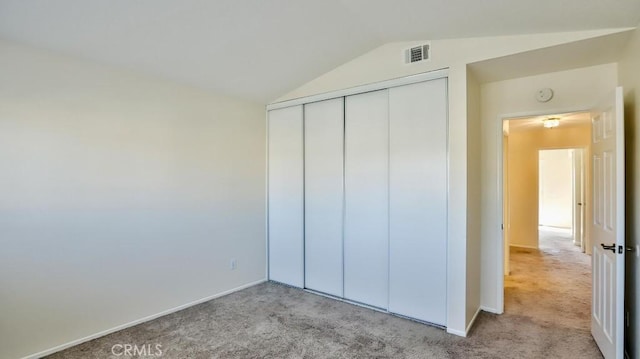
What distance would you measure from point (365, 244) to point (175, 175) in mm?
2175

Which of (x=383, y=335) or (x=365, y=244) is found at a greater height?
(x=365, y=244)

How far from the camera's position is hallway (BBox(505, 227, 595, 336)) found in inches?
128

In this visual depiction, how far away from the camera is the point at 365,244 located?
3.53 meters

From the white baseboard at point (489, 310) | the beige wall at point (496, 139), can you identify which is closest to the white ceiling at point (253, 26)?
the beige wall at point (496, 139)

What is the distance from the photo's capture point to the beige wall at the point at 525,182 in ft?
21.4

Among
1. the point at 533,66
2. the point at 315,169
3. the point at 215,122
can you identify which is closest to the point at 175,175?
the point at 215,122

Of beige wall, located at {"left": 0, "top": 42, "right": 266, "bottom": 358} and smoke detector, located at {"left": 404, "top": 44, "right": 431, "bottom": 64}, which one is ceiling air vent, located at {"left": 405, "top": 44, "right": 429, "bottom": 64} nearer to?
smoke detector, located at {"left": 404, "top": 44, "right": 431, "bottom": 64}

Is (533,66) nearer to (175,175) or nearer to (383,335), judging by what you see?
(383,335)

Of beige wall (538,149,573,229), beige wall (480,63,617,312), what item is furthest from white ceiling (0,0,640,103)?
beige wall (538,149,573,229)

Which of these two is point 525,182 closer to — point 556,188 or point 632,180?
point 556,188

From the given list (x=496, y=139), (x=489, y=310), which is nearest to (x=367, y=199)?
(x=496, y=139)

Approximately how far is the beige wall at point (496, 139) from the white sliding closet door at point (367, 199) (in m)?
1.06

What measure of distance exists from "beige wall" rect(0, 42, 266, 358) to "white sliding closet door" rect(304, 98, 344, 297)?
0.90m

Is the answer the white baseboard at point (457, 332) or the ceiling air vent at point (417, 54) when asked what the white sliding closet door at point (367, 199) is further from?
the white baseboard at point (457, 332)
